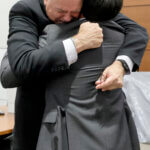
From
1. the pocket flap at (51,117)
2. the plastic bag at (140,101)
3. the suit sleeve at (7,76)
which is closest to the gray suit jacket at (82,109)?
the pocket flap at (51,117)

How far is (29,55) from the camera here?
27.8 inches

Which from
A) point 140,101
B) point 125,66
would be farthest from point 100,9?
point 140,101

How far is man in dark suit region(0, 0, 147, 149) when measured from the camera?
0.71 metres

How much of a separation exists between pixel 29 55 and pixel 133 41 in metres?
0.36

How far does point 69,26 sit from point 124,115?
33cm

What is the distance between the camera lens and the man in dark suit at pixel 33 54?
71 centimetres

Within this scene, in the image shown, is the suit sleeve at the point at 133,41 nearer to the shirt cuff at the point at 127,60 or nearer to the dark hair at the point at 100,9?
the shirt cuff at the point at 127,60

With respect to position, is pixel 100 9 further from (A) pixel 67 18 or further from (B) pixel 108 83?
(B) pixel 108 83

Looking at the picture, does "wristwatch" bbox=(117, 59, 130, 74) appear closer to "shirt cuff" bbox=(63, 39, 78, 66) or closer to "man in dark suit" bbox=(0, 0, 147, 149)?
"man in dark suit" bbox=(0, 0, 147, 149)

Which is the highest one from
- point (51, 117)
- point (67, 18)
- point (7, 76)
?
point (67, 18)

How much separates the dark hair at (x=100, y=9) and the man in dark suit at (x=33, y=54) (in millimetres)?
30

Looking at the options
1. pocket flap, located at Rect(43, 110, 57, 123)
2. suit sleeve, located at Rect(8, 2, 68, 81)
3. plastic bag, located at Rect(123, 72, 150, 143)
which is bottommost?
plastic bag, located at Rect(123, 72, 150, 143)

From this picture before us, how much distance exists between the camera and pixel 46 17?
2.74 ft

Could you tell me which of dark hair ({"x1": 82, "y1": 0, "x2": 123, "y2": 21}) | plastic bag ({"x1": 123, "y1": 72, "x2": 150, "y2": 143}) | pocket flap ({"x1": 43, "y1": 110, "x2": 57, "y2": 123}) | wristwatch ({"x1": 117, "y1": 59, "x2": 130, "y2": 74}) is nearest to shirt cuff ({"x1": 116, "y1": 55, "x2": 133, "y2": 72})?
wristwatch ({"x1": 117, "y1": 59, "x2": 130, "y2": 74})
